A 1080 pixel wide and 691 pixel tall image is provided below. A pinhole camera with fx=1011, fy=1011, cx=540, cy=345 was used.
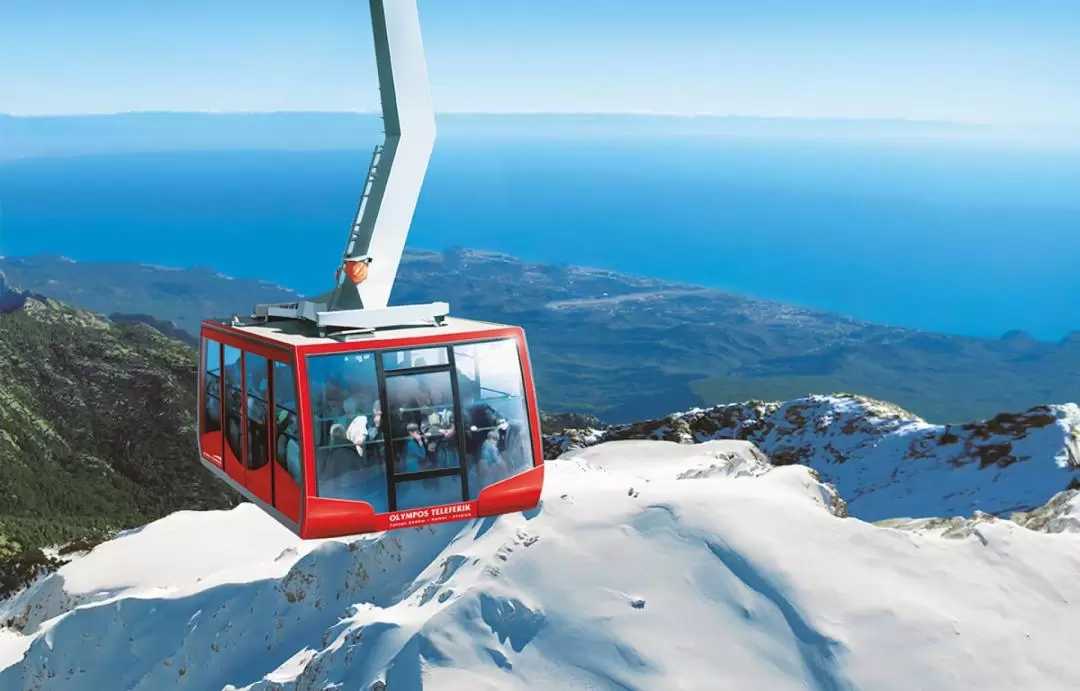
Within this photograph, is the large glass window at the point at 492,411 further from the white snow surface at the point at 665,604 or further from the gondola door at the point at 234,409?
the white snow surface at the point at 665,604

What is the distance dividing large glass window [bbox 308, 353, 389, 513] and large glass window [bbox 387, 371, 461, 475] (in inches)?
11.7

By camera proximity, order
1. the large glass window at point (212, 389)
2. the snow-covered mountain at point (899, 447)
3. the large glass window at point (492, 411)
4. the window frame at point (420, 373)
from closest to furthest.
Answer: the window frame at point (420, 373) → the large glass window at point (492, 411) → the large glass window at point (212, 389) → the snow-covered mountain at point (899, 447)

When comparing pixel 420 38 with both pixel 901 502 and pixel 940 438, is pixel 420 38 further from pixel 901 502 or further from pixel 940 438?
pixel 940 438

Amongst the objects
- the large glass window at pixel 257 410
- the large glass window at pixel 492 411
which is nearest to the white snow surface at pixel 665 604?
the large glass window at pixel 492 411

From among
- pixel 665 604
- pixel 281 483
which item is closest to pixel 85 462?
pixel 665 604

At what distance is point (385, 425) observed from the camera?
54.7 ft

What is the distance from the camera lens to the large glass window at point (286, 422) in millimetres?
16391

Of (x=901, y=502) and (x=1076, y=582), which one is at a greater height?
(x=1076, y=582)

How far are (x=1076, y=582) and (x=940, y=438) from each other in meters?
38.9

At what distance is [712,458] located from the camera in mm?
53844

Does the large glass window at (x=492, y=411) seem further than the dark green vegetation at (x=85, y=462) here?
No

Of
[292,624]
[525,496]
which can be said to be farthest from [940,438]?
[525,496]

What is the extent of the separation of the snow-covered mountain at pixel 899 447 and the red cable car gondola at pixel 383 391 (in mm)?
40871

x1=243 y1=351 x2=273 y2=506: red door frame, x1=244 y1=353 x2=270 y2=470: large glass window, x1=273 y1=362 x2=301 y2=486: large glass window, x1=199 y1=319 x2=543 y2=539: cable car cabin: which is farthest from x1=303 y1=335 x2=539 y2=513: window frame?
x1=244 y1=353 x2=270 y2=470: large glass window
